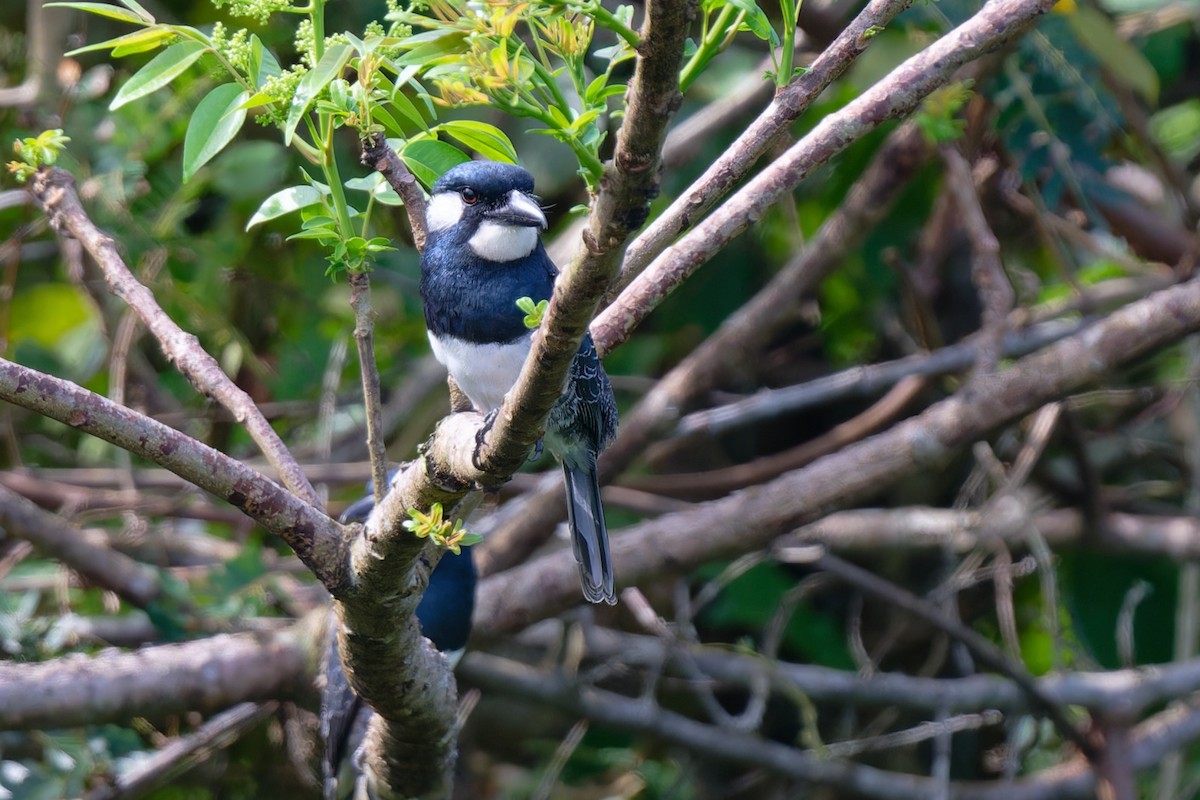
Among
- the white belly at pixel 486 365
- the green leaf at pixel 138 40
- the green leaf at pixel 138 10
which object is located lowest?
the white belly at pixel 486 365

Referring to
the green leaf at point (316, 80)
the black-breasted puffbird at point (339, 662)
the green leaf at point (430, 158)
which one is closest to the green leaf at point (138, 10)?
the green leaf at point (316, 80)

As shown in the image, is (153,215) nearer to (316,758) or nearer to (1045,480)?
(316,758)

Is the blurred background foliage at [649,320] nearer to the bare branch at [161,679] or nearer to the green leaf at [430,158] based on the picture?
the bare branch at [161,679]

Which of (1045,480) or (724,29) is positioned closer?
(724,29)

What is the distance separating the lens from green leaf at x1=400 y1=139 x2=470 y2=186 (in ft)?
5.75

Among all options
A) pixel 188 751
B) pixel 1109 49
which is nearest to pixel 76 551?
pixel 188 751

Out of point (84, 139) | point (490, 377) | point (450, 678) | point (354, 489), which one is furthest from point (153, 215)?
point (450, 678)

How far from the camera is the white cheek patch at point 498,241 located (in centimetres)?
237

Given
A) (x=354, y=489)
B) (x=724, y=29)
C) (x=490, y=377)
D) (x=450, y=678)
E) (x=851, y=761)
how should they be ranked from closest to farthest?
(x=724, y=29) < (x=450, y=678) < (x=490, y=377) < (x=851, y=761) < (x=354, y=489)

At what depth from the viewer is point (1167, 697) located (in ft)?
12.3

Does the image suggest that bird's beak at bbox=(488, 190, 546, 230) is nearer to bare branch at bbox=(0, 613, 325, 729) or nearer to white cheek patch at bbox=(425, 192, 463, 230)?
white cheek patch at bbox=(425, 192, 463, 230)

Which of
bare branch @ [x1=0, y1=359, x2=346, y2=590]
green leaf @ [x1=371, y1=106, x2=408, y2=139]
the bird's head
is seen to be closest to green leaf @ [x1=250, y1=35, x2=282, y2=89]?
green leaf @ [x1=371, y1=106, x2=408, y2=139]

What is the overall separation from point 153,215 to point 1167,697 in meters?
3.21

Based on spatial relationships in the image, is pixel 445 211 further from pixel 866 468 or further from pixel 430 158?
pixel 866 468
